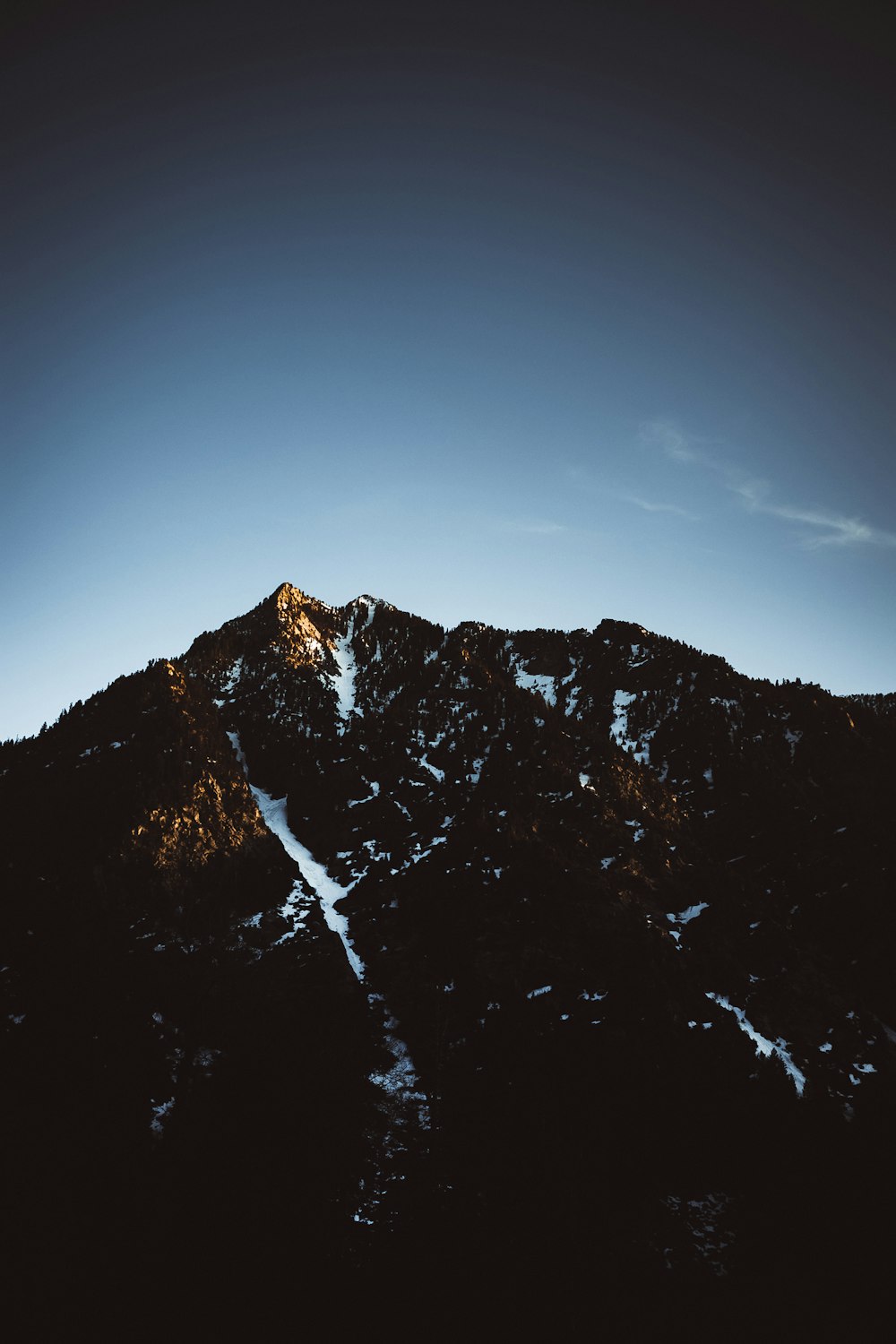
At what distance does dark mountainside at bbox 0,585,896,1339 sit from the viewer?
33719 millimetres

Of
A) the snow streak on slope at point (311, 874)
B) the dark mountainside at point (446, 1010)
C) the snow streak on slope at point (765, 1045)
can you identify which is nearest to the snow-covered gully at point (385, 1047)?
the snow streak on slope at point (311, 874)

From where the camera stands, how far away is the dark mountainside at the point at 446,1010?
33.7 meters

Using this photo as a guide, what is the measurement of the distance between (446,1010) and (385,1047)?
7409 millimetres

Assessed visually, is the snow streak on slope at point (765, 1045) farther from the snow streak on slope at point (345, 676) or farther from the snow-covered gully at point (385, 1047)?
the snow streak on slope at point (345, 676)

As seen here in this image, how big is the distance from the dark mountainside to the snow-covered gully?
387 millimetres

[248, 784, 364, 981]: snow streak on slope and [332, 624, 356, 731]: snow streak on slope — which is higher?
[332, 624, 356, 731]: snow streak on slope

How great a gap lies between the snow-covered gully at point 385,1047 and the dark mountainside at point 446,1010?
1.27 feet

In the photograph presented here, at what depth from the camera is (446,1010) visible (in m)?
60.8

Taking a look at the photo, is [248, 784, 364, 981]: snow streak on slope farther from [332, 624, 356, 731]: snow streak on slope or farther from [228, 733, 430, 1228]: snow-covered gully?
[332, 624, 356, 731]: snow streak on slope

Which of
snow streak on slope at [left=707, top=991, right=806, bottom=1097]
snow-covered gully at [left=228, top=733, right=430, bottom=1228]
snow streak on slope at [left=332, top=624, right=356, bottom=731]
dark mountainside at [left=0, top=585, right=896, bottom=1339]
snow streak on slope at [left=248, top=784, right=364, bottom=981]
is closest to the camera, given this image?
dark mountainside at [left=0, top=585, right=896, bottom=1339]

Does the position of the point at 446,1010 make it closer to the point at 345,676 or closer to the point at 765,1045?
the point at 765,1045

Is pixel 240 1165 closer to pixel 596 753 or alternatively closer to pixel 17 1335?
pixel 17 1335

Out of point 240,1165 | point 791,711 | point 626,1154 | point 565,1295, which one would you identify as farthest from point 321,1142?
point 791,711

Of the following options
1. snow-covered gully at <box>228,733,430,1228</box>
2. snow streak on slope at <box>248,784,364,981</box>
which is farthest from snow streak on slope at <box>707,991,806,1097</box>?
snow streak on slope at <box>248,784,364,981</box>
